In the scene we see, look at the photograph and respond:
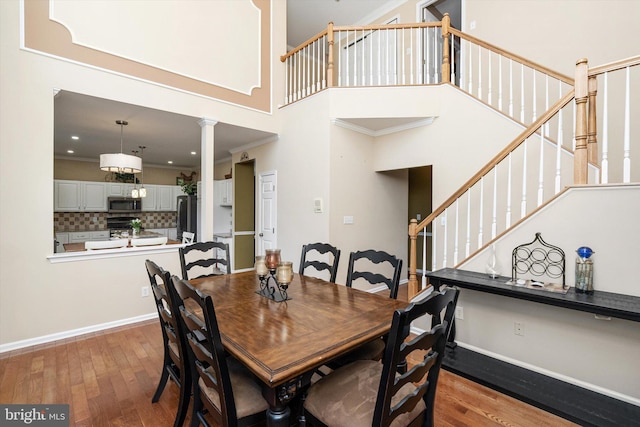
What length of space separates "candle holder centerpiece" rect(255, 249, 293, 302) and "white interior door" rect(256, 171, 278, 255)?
2997 mm

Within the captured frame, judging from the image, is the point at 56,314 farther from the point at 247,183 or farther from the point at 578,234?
the point at 578,234

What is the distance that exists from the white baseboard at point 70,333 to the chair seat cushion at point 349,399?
9.66 ft

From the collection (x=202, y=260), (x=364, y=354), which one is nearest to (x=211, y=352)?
(x=364, y=354)

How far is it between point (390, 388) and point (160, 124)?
459 centimetres

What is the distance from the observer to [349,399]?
133 centimetres

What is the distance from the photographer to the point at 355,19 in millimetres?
6074

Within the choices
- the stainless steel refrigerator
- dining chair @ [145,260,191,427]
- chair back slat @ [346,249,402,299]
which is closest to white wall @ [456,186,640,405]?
chair back slat @ [346,249,402,299]

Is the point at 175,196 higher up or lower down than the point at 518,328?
higher up

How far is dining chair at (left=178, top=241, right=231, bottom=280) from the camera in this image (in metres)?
2.55

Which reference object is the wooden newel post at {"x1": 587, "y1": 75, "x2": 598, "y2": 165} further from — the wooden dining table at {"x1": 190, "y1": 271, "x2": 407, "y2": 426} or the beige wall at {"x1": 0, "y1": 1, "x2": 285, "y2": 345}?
the beige wall at {"x1": 0, "y1": 1, "x2": 285, "y2": 345}

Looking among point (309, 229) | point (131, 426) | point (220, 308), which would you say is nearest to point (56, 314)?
point (131, 426)

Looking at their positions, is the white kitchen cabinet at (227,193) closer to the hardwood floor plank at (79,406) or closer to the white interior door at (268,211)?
the white interior door at (268,211)

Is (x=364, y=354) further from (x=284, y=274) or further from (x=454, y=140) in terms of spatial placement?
(x=454, y=140)

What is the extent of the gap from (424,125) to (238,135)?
116 inches
